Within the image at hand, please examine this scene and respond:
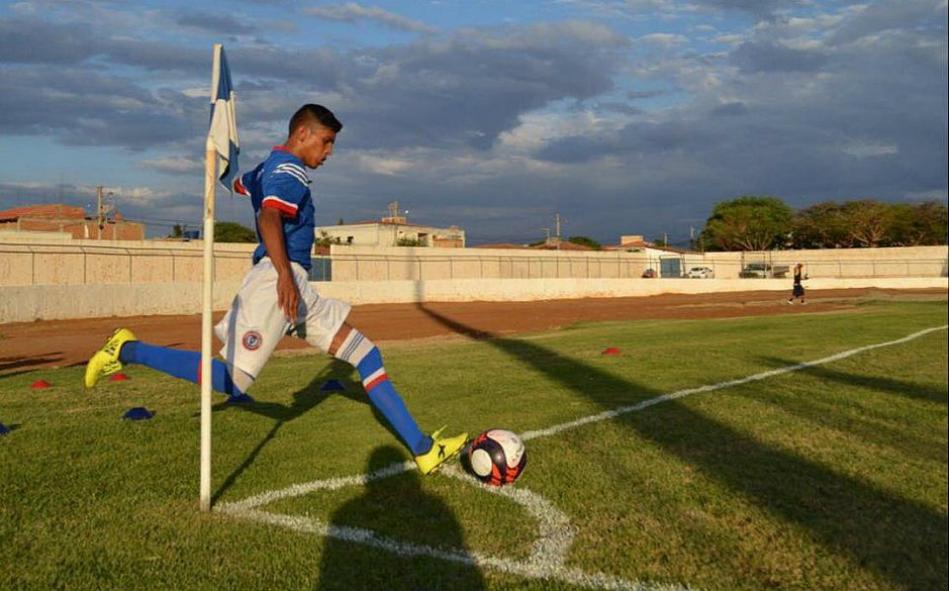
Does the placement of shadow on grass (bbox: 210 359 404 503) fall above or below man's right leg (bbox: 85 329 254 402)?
below

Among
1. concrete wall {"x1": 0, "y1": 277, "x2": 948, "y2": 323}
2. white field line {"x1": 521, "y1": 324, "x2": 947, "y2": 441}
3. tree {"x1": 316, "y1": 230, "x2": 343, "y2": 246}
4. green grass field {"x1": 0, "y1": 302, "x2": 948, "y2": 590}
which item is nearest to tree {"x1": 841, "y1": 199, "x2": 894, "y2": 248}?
concrete wall {"x1": 0, "y1": 277, "x2": 948, "y2": 323}

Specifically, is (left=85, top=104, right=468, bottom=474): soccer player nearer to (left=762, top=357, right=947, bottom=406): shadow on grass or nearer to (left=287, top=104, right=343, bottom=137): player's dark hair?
(left=287, top=104, right=343, bottom=137): player's dark hair

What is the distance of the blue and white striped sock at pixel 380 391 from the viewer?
4.69 metres

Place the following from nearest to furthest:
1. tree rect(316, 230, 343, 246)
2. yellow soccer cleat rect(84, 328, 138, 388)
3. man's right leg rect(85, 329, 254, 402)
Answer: man's right leg rect(85, 329, 254, 402) → yellow soccer cleat rect(84, 328, 138, 388) → tree rect(316, 230, 343, 246)

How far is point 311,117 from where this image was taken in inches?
185

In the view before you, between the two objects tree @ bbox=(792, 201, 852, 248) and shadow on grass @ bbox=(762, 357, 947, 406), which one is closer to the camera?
shadow on grass @ bbox=(762, 357, 947, 406)

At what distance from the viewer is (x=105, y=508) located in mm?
3996

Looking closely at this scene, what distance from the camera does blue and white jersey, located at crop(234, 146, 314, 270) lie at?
4.41 metres

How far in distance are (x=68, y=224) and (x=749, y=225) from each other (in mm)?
71156

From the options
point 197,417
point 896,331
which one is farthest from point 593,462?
point 896,331

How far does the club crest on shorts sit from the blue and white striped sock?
0.50m

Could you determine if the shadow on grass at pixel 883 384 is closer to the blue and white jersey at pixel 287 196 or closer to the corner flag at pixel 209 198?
the blue and white jersey at pixel 287 196

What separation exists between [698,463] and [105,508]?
3309mm

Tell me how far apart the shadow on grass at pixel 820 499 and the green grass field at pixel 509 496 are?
0.02 meters
